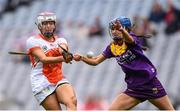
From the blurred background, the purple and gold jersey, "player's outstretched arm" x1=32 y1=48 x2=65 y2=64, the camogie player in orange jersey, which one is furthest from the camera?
the blurred background

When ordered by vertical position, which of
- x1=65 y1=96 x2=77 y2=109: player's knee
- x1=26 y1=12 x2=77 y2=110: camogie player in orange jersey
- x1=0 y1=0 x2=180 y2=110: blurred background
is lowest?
x1=0 y1=0 x2=180 y2=110: blurred background

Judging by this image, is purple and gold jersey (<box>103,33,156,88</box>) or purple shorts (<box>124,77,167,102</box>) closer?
purple and gold jersey (<box>103,33,156,88</box>)

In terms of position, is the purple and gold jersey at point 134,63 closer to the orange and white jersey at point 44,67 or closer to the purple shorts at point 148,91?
the purple shorts at point 148,91

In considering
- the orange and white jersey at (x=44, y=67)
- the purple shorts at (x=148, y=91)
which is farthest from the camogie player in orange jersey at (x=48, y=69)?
the purple shorts at (x=148, y=91)

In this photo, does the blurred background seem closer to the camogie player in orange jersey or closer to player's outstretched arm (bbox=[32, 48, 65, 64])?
the camogie player in orange jersey

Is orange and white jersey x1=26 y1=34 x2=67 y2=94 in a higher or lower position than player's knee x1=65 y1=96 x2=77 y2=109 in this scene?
higher

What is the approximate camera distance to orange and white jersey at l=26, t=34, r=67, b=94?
11945 millimetres

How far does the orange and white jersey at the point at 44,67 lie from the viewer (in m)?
11.9

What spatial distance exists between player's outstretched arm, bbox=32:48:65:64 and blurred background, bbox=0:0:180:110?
625cm

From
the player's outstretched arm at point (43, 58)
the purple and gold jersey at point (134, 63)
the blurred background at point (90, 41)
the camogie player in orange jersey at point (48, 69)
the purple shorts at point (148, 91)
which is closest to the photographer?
the player's outstretched arm at point (43, 58)

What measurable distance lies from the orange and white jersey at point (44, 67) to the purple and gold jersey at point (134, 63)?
0.82m

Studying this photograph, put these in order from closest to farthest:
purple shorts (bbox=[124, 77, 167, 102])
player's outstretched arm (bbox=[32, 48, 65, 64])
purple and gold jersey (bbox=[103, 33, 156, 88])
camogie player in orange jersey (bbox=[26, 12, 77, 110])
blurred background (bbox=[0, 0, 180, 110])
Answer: player's outstretched arm (bbox=[32, 48, 65, 64]), camogie player in orange jersey (bbox=[26, 12, 77, 110]), purple and gold jersey (bbox=[103, 33, 156, 88]), purple shorts (bbox=[124, 77, 167, 102]), blurred background (bbox=[0, 0, 180, 110])

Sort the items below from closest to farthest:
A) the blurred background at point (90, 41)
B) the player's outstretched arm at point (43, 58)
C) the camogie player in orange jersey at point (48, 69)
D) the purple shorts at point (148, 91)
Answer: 1. the player's outstretched arm at point (43, 58)
2. the camogie player in orange jersey at point (48, 69)
3. the purple shorts at point (148, 91)
4. the blurred background at point (90, 41)

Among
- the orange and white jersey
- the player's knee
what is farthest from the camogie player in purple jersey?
the player's knee
